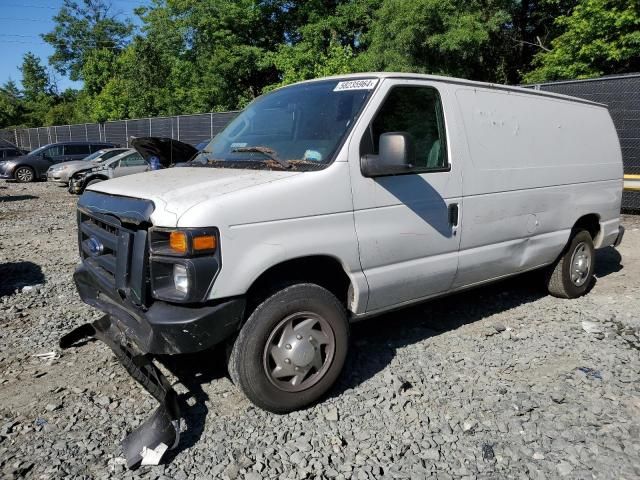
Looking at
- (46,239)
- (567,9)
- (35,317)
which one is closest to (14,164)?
(46,239)

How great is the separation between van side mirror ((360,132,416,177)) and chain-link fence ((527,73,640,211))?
8.75 meters

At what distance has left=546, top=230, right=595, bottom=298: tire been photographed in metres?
5.50

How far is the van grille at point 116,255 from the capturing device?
302cm

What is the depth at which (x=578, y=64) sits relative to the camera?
17.7 metres

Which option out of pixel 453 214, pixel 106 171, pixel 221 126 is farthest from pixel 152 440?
pixel 221 126

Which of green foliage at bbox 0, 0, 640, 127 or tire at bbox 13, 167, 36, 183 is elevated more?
green foliage at bbox 0, 0, 640, 127

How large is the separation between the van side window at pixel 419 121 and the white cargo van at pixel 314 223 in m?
0.01

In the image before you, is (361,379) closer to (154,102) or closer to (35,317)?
(35,317)

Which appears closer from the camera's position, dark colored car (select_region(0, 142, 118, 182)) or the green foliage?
the green foliage

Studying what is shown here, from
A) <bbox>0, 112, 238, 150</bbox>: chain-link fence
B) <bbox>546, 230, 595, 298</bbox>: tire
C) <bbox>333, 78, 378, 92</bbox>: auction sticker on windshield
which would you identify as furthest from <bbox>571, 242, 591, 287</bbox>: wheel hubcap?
<bbox>0, 112, 238, 150</bbox>: chain-link fence

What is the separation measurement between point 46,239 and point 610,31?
17.2 metres

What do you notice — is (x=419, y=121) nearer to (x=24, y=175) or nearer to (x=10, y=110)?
(x=24, y=175)

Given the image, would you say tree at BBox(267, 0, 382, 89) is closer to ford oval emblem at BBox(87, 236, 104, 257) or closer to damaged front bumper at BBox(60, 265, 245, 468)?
ford oval emblem at BBox(87, 236, 104, 257)

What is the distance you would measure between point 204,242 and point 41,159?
73.7ft
